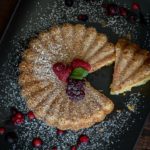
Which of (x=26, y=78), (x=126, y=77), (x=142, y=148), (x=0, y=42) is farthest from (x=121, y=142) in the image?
(x=0, y=42)

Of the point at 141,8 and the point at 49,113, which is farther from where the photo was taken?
the point at 141,8

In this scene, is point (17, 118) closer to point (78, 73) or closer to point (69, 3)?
point (78, 73)

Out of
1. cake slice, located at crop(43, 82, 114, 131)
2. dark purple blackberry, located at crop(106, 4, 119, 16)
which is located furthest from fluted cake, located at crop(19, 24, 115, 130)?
dark purple blackberry, located at crop(106, 4, 119, 16)

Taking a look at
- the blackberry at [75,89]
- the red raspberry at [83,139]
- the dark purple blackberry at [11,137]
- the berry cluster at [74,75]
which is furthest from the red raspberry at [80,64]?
the dark purple blackberry at [11,137]

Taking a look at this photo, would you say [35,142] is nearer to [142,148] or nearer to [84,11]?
[142,148]

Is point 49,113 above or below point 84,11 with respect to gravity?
below

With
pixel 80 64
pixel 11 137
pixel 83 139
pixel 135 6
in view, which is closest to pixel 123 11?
pixel 135 6

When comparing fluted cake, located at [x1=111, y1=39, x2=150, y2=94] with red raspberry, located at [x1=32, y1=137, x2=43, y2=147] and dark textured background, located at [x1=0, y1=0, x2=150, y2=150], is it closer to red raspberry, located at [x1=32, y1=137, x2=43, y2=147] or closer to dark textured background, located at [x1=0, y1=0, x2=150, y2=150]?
dark textured background, located at [x1=0, y1=0, x2=150, y2=150]
